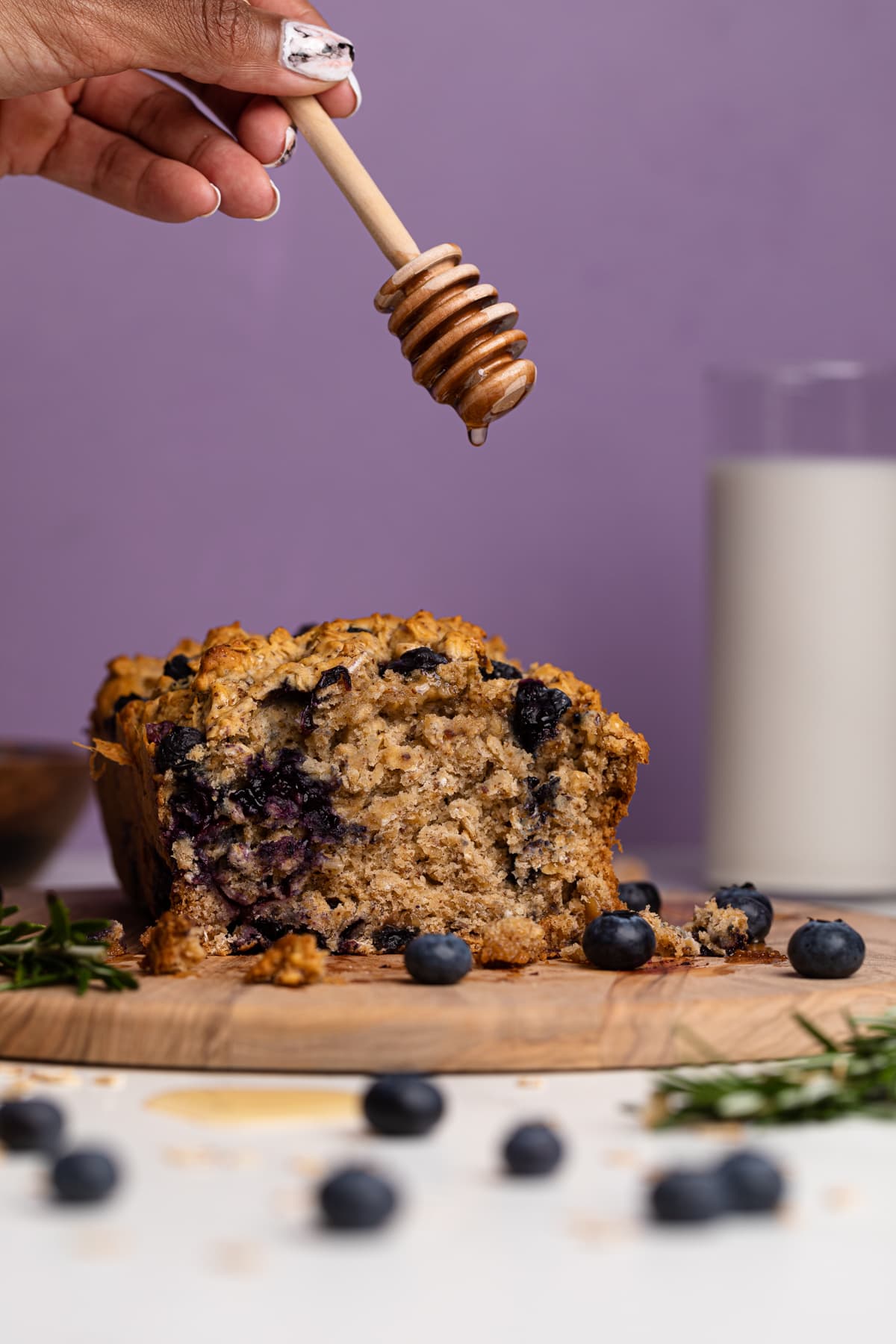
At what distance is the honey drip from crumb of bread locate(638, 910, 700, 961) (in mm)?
1031

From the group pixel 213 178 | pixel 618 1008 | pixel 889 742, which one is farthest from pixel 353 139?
pixel 618 1008

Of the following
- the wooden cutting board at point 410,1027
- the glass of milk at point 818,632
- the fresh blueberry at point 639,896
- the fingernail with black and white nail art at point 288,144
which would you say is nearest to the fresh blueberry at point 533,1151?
the wooden cutting board at point 410,1027

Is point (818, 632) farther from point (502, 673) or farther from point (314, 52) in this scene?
point (314, 52)

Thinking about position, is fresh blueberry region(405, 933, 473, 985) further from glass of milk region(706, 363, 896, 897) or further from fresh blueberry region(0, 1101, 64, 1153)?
glass of milk region(706, 363, 896, 897)

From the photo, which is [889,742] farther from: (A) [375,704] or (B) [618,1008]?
(B) [618,1008]

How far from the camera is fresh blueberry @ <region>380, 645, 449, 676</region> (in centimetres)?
324

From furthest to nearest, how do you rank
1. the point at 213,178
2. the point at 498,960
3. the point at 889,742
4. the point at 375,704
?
1. the point at 889,742
2. the point at 213,178
3. the point at 375,704
4. the point at 498,960

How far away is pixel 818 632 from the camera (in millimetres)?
4461

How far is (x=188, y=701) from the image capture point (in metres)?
3.26

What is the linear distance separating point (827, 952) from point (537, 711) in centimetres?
78

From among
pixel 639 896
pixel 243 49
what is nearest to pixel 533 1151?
pixel 639 896

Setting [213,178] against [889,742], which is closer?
[213,178]

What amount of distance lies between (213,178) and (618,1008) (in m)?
2.28

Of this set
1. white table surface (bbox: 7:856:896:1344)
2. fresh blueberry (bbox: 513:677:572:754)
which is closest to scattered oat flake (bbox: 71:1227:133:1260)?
white table surface (bbox: 7:856:896:1344)
